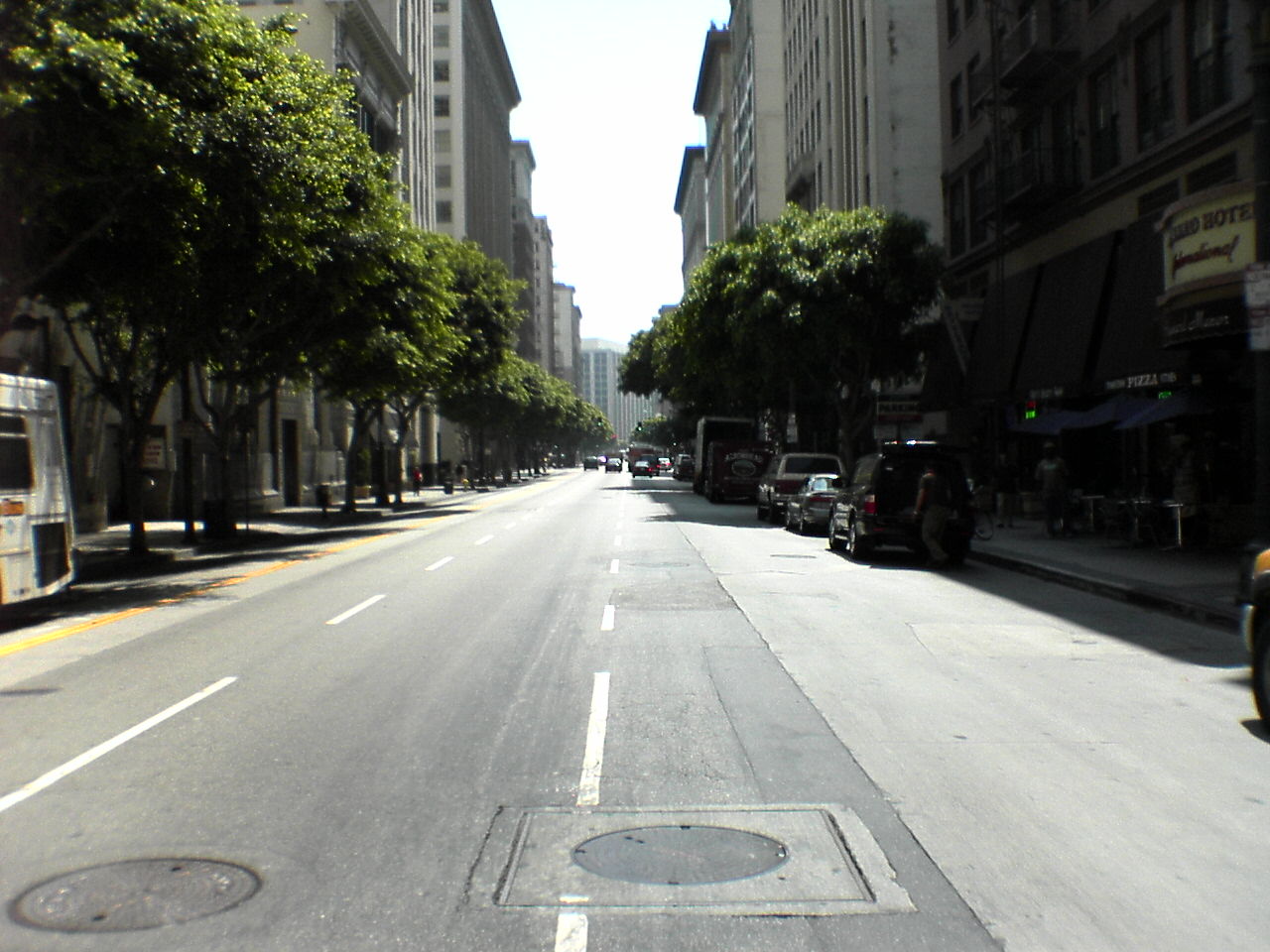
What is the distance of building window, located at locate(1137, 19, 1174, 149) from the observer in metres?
24.3

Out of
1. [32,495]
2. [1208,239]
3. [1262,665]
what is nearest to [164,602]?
[32,495]

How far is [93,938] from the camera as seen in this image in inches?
182

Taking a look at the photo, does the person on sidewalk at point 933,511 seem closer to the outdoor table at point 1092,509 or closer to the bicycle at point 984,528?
the bicycle at point 984,528

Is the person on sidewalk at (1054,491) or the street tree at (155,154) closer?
the street tree at (155,154)

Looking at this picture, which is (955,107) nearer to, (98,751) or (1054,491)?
(1054,491)

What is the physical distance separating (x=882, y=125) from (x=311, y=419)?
27060 mm

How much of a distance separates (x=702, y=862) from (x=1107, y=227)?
977 inches

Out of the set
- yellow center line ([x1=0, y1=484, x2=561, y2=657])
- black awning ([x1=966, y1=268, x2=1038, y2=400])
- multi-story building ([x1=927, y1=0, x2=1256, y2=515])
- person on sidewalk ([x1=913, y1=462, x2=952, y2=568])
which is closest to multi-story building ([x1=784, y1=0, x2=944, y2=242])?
multi-story building ([x1=927, y1=0, x2=1256, y2=515])

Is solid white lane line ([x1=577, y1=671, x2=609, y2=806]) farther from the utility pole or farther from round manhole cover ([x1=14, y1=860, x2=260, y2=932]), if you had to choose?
the utility pole

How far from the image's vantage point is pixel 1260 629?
26.1 feet

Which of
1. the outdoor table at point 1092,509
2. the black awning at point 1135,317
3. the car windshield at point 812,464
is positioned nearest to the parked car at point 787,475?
the car windshield at point 812,464

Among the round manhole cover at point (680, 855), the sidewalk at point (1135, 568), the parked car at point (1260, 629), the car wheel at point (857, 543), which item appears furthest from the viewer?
the car wheel at point (857, 543)

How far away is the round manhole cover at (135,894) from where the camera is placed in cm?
480

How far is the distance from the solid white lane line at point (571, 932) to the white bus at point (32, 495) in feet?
36.3
